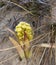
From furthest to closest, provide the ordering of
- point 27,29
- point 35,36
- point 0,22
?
point 0,22 → point 35,36 → point 27,29

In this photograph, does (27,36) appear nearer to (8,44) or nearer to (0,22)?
(8,44)

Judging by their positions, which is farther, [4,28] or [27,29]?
[4,28]

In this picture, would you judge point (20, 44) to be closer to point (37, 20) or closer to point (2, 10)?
point (37, 20)

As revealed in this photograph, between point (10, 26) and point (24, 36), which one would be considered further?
point (10, 26)

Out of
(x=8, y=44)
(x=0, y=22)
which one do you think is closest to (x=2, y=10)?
(x=0, y=22)

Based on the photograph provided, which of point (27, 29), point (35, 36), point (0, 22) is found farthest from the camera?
point (0, 22)

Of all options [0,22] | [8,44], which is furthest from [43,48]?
[0,22]

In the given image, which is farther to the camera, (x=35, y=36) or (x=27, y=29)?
(x=35, y=36)

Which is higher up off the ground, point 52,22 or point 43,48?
point 52,22

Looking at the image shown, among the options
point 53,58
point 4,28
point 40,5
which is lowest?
point 53,58
